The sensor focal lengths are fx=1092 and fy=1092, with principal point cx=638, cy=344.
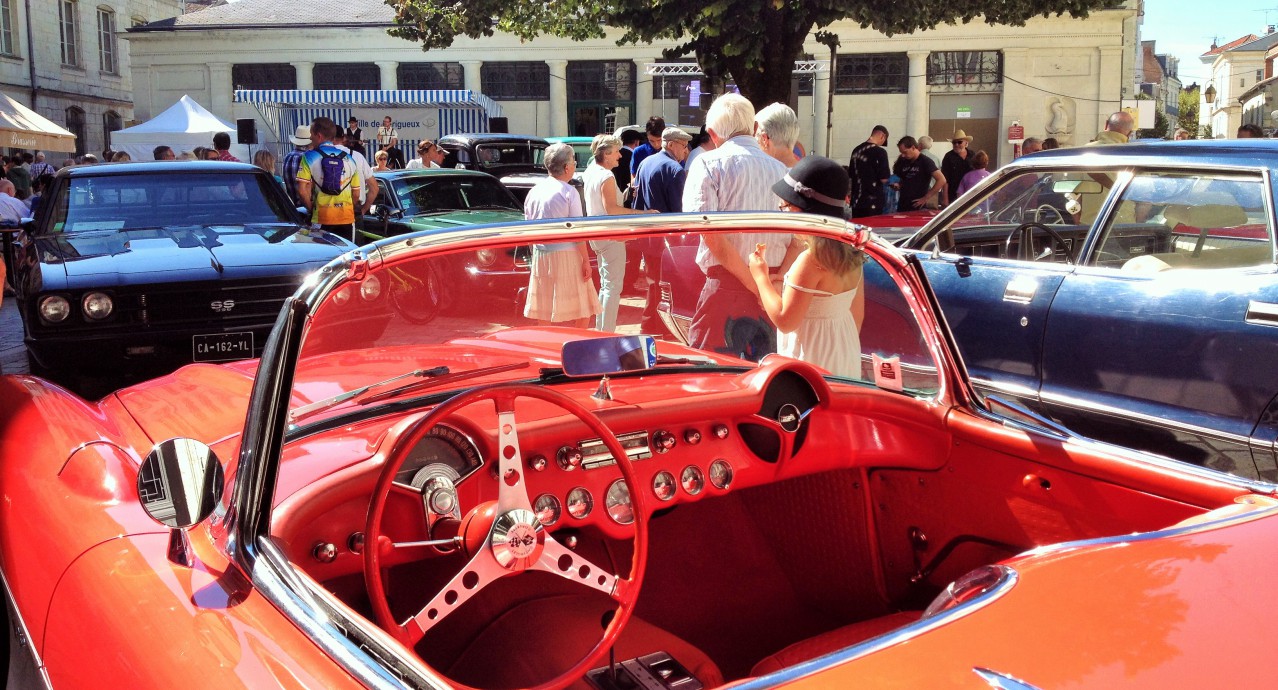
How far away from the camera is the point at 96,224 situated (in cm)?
712

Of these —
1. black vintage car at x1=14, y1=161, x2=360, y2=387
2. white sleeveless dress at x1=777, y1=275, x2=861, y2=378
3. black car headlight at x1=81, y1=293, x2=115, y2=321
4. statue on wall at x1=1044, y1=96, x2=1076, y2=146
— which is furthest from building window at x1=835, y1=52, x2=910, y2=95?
white sleeveless dress at x1=777, y1=275, x2=861, y2=378

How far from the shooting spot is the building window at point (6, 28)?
3159cm

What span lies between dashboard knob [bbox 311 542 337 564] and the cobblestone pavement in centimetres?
564

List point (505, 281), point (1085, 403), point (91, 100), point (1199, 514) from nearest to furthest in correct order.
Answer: point (1199, 514), point (505, 281), point (1085, 403), point (91, 100)

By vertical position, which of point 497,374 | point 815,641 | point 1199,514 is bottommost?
point 815,641

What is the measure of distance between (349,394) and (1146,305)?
12.0ft

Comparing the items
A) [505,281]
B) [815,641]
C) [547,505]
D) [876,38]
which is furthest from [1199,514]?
[876,38]

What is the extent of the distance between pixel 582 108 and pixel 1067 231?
30385 millimetres

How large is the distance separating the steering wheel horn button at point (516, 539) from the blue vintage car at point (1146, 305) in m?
3.46

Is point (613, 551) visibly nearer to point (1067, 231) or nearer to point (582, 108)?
point (1067, 231)

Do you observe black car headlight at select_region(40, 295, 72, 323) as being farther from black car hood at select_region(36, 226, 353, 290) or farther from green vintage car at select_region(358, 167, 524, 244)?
green vintage car at select_region(358, 167, 524, 244)

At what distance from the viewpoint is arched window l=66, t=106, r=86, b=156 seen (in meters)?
35.4

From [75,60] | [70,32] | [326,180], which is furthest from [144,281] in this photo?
[70,32]

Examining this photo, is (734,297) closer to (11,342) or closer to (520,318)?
(520,318)
